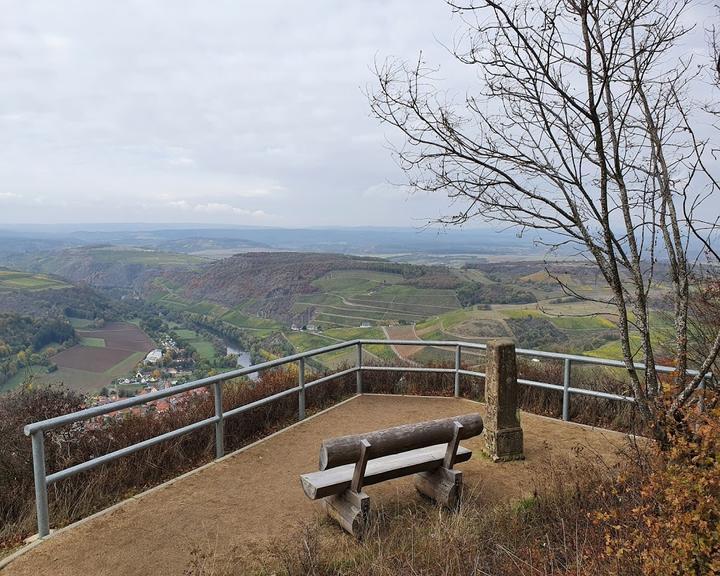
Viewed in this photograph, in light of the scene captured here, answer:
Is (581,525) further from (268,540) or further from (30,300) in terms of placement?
(30,300)

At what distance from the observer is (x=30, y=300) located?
3416 centimetres

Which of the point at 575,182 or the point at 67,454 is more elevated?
the point at 575,182

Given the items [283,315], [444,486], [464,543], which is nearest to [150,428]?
[444,486]

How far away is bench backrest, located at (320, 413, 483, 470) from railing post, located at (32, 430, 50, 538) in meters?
2.11

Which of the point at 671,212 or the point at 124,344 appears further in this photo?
the point at 124,344

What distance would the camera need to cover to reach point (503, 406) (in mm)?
5844

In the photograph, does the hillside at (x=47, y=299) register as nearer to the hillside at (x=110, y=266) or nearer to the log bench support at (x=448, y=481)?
the hillside at (x=110, y=266)

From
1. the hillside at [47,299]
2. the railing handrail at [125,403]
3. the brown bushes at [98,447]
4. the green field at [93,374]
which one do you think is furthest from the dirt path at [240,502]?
the hillside at [47,299]

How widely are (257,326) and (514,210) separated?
Answer: 28.6 meters

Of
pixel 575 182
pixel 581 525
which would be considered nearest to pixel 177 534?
pixel 581 525

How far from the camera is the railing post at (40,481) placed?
3.86 m

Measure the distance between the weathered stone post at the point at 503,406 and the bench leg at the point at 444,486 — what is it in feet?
3.97

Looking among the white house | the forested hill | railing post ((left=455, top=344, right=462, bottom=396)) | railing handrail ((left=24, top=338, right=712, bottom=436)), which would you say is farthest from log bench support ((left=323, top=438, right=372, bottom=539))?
the forested hill

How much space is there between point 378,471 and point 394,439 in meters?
0.38
